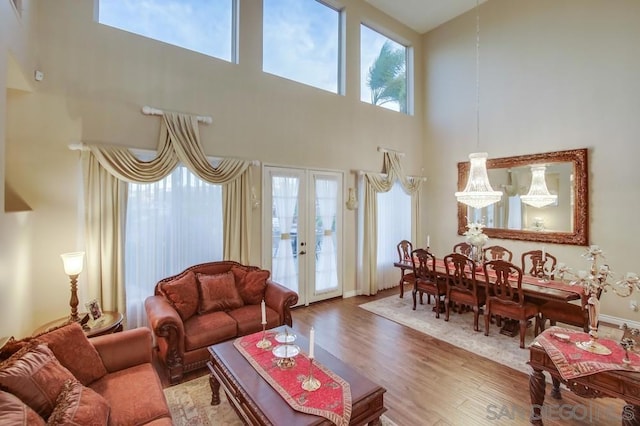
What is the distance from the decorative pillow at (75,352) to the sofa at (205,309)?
24.9 inches

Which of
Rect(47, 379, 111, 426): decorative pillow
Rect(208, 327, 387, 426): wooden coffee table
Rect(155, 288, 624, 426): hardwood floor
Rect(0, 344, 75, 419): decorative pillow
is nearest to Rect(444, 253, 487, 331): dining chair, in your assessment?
Rect(155, 288, 624, 426): hardwood floor

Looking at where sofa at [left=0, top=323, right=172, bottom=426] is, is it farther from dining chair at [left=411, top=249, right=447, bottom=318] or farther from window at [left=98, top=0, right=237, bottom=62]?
dining chair at [left=411, top=249, right=447, bottom=318]

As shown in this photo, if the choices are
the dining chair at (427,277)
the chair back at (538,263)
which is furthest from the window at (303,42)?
the chair back at (538,263)

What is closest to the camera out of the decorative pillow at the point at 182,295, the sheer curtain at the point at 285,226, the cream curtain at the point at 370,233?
the decorative pillow at the point at 182,295

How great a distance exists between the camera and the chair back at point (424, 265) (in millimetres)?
4812

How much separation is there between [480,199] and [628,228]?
7.55 ft

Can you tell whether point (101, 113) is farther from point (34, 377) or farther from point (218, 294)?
point (34, 377)

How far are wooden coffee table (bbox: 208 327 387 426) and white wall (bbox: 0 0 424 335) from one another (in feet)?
6.18

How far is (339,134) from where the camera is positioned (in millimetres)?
5781

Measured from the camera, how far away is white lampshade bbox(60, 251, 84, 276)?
2.98m

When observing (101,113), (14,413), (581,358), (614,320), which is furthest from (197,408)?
(614,320)

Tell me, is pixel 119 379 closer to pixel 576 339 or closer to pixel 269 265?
pixel 269 265

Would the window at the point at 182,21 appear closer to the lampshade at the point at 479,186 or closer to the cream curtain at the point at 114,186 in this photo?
the cream curtain at the point at 114,186

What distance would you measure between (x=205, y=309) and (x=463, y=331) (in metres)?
3.45
